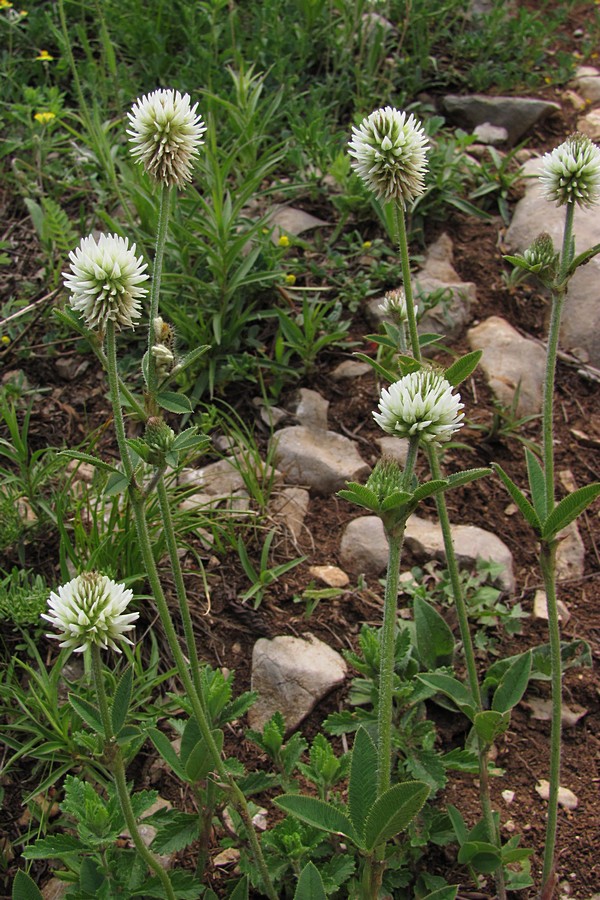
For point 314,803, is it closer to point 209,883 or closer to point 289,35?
point 209,883

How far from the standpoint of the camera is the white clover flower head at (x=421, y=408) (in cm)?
168

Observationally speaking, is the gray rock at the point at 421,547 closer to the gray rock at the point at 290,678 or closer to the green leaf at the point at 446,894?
the gray rock at the point at 290,678

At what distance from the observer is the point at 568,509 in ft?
6.40

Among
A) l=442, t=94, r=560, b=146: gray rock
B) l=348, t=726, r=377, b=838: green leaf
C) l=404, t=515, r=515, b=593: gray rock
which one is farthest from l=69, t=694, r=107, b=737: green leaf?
l=442, t=94, r=560, b=146: gray rock

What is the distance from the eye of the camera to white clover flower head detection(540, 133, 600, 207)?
2205 millimetres

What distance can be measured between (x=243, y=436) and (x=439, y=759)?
5.55ft

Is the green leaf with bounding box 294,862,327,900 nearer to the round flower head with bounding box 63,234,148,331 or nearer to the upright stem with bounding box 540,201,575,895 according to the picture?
the upright stem with bounding box 540,201,575,895

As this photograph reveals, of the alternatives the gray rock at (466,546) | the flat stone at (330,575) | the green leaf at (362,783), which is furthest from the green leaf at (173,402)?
the gray rock at (466,546)

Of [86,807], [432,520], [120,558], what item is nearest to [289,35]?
[432,520]

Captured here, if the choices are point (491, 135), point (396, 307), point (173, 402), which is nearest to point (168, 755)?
point (173, 402)

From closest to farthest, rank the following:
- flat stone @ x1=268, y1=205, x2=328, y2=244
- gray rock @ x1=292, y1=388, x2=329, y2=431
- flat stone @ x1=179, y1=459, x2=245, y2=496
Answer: flat stone @ x1=179, y1=459, x2=245, y2=496 < gray rock @ x1=292, y1=388, x2=329, y2=431 < flat stone @ x1=268, y1=205, x2=328, y2=244

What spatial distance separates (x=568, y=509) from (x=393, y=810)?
0.76m

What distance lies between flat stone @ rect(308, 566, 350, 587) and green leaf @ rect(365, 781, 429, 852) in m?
1.47

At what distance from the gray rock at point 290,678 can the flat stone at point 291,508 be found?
1.76ft
